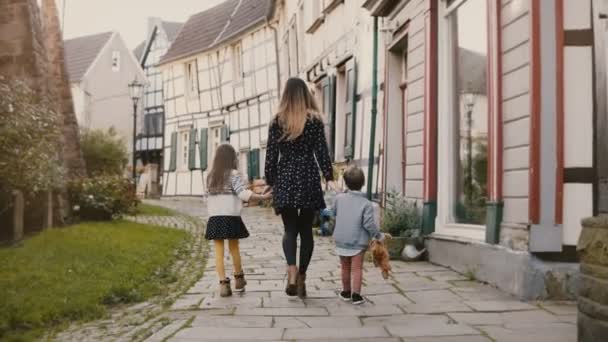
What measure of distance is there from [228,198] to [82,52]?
127ft

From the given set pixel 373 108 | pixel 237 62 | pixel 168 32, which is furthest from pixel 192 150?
pixel 373 108

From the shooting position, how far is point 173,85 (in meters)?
32.1

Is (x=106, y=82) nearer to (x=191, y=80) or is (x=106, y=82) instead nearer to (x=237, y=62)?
(x=191, y=80)

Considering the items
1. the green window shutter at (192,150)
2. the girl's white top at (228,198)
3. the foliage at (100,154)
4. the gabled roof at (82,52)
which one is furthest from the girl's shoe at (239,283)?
the gabled roof at (82,52)

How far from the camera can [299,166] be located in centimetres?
583

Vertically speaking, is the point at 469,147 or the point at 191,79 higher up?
the point at 191,79

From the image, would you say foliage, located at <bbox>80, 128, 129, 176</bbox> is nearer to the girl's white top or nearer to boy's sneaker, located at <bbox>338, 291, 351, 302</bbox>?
the girl's white top

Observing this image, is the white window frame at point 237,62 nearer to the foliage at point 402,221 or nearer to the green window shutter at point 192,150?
the green window shutter at point 192,150

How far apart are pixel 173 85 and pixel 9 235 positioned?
22.4 metres

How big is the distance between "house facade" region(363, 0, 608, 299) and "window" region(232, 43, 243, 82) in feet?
63.3

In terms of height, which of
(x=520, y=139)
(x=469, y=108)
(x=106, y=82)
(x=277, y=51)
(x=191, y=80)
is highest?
(x=106, y=82)

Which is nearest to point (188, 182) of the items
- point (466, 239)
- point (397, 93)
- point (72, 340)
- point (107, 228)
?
point (107, 228)

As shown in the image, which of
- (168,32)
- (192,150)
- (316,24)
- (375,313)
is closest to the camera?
(375,313)

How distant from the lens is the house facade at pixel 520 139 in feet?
18.1
